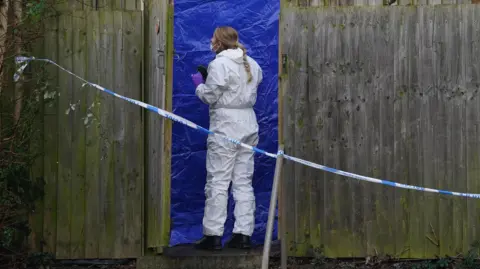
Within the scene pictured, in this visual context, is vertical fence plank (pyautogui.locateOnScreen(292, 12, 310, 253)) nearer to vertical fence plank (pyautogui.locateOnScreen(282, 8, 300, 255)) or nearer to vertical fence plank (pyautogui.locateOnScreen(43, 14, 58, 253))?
vertical fence plank (pyautogui.locateOnScreen(282, 8, 300, 255))

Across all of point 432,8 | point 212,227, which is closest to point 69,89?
point 212,227

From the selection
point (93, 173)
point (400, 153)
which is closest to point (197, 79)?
point (93, 173)

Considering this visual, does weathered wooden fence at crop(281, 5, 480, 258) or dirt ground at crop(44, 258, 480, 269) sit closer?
dirt ground at crop(44, 258, 480, 269)

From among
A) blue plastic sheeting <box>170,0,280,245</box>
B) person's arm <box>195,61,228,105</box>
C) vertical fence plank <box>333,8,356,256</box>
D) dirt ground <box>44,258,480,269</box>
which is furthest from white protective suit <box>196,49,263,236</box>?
vertical fence plank <box>333,8,356,256</box>

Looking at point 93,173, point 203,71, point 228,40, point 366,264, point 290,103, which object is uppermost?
point 228,40

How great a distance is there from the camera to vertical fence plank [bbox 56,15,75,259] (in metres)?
7.71

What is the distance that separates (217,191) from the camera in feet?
24.6

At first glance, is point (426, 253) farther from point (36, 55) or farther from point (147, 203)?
point (36, 55)

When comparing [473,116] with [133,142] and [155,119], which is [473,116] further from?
[133,142]

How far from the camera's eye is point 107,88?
25.2 feet

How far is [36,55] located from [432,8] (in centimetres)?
376

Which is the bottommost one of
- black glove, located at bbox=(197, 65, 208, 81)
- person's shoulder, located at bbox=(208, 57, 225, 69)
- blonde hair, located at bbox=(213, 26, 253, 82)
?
black glove, located at bbox=(197, 65, 208, 81)

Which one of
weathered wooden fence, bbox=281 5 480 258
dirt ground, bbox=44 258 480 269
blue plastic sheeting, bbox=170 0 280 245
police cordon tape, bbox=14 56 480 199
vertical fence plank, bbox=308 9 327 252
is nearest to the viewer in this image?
police cordon tape, bbox=14 56 480 199

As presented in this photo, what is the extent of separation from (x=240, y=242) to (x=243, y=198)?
0.42 metres
